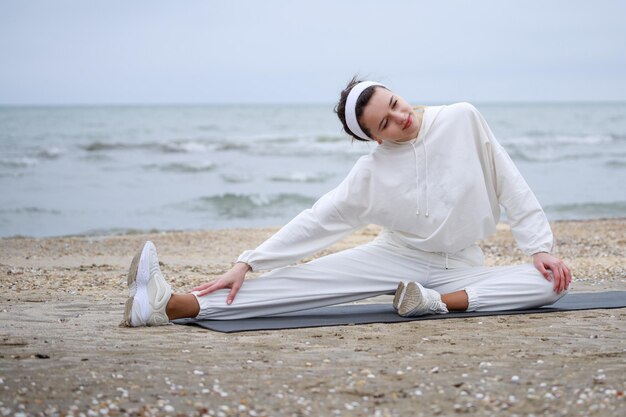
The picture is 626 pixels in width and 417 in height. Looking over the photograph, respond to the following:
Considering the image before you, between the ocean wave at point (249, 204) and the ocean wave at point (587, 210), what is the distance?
4.16m

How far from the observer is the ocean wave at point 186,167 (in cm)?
2050

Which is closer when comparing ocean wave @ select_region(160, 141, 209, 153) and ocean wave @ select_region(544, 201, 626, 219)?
ocean wave @ select_region(544, 201, 626, 219)

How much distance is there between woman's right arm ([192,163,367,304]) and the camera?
13.9 feet

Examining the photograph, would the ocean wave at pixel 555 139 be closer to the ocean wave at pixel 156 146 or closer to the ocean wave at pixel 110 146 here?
the ocean wave at pixel 156 146

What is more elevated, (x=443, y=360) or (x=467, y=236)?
(x=467, y=236)

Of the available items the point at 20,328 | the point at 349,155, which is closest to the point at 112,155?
the point at 349,155

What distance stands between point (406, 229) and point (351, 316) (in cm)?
56

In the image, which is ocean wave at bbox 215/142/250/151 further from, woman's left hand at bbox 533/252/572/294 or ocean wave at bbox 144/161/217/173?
woman's left hand at bbox 533/252/572/294

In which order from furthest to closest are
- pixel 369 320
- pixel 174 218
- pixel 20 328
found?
pixel 174 218
pixel 369 320
pixel 20 328

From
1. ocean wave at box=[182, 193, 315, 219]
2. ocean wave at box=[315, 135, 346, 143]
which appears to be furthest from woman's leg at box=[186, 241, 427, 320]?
ocean wave at box=[315, 135, 346, 143]

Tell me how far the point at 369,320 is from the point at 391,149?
90 centimetres

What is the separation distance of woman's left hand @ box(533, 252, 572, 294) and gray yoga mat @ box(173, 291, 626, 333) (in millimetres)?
225

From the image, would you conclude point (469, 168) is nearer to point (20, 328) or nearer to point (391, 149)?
point (391, 149)

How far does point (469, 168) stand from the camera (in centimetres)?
429
